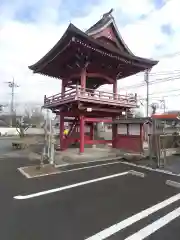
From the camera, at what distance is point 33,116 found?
254ft

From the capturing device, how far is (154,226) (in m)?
4.08

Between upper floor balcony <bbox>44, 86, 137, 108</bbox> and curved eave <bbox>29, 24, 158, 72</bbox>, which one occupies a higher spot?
curved eave <bbox>29, 24, 158, 72</bbox>

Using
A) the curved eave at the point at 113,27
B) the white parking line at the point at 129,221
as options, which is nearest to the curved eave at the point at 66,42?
the curved eave at the point at 113,27

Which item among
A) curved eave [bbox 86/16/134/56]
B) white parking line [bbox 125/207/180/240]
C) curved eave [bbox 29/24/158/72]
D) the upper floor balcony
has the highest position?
curved eave [bbox 86/16/134/56]

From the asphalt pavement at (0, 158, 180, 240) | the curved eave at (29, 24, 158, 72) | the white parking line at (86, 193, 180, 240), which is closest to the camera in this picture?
the white parking line at (86, 193, 180, 240)

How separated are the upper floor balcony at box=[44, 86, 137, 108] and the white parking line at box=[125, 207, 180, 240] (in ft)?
30.8

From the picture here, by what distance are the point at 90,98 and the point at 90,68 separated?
293cm

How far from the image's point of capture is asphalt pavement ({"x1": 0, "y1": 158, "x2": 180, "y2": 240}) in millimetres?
3789

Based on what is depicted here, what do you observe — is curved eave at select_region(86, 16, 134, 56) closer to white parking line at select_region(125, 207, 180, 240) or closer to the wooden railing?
the wooden railing

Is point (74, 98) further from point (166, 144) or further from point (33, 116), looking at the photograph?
point (33, 116)

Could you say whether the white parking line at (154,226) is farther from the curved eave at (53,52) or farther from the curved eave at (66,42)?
the curved eave at (53,52)

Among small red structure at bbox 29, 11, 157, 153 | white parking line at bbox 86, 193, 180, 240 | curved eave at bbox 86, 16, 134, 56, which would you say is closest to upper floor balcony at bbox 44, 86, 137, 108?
small red structure at bbox 29, 11, 157, 153

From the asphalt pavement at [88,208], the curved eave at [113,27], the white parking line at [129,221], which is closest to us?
the white parking line at [129,221]

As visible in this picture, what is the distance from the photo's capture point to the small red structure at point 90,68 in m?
13.0
